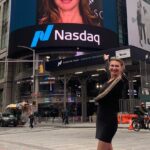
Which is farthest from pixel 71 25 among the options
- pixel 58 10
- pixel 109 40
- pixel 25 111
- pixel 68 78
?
pixel 25 111

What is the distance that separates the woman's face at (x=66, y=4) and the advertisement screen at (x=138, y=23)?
12.8 metres

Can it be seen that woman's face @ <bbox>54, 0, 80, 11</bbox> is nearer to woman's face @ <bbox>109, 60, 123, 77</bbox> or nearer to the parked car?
the parked car

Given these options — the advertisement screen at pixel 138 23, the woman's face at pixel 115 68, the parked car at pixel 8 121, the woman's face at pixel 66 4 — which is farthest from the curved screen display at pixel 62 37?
the woman's face at pixel 115 68

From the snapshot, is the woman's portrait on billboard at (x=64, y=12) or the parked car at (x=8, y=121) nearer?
the parked car at (x=8, y=121)

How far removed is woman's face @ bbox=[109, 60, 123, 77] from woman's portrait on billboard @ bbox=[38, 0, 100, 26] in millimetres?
52076

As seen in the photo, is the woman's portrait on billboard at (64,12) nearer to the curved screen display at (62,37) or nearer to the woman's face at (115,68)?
the curved screen display at (62,37)

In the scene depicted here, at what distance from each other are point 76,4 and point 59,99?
15547mm

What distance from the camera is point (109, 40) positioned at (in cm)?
5909

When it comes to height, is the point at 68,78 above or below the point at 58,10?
below

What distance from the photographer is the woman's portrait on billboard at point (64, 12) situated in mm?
56312

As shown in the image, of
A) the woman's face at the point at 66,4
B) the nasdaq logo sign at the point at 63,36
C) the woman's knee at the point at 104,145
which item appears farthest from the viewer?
the woman's face at the point at 66,4

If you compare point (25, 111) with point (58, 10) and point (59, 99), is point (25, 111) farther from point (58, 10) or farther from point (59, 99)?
point (58, 10)

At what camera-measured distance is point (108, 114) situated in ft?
15.1

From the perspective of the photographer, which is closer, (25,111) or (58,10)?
(25,111)
